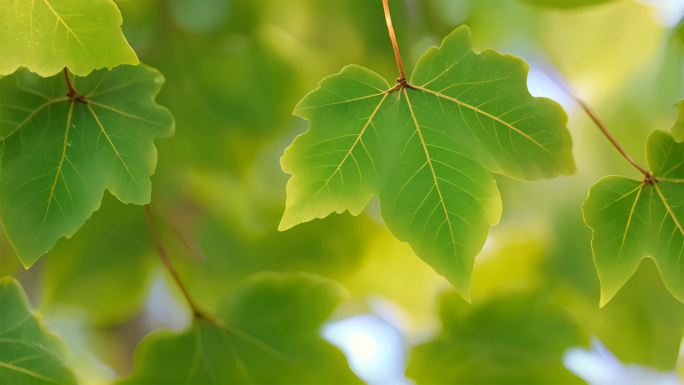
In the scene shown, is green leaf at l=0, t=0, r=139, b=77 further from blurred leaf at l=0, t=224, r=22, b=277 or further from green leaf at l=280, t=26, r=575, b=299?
blurred leaf at l=0, t=224, r=22, b=277

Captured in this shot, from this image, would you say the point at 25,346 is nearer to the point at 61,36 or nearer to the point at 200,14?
the point at 61,36

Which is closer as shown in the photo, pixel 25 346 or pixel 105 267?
pixel 25 346

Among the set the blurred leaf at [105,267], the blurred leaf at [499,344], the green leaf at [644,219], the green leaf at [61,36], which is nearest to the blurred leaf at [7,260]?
the blurred leaf at [105,267]

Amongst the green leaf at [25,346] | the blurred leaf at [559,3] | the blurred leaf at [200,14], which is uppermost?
the blurred leaf at [559,3]

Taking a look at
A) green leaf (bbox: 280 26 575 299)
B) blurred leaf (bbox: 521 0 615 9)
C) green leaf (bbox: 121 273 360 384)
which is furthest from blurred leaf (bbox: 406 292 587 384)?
blurred leaf (bbox: 521 0 615 9)

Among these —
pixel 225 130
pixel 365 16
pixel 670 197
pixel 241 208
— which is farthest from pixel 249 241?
pixel 670 197

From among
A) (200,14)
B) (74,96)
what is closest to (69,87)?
(74,96)

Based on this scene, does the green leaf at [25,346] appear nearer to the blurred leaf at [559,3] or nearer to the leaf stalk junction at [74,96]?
the leaf stalk junction at [74,96]
